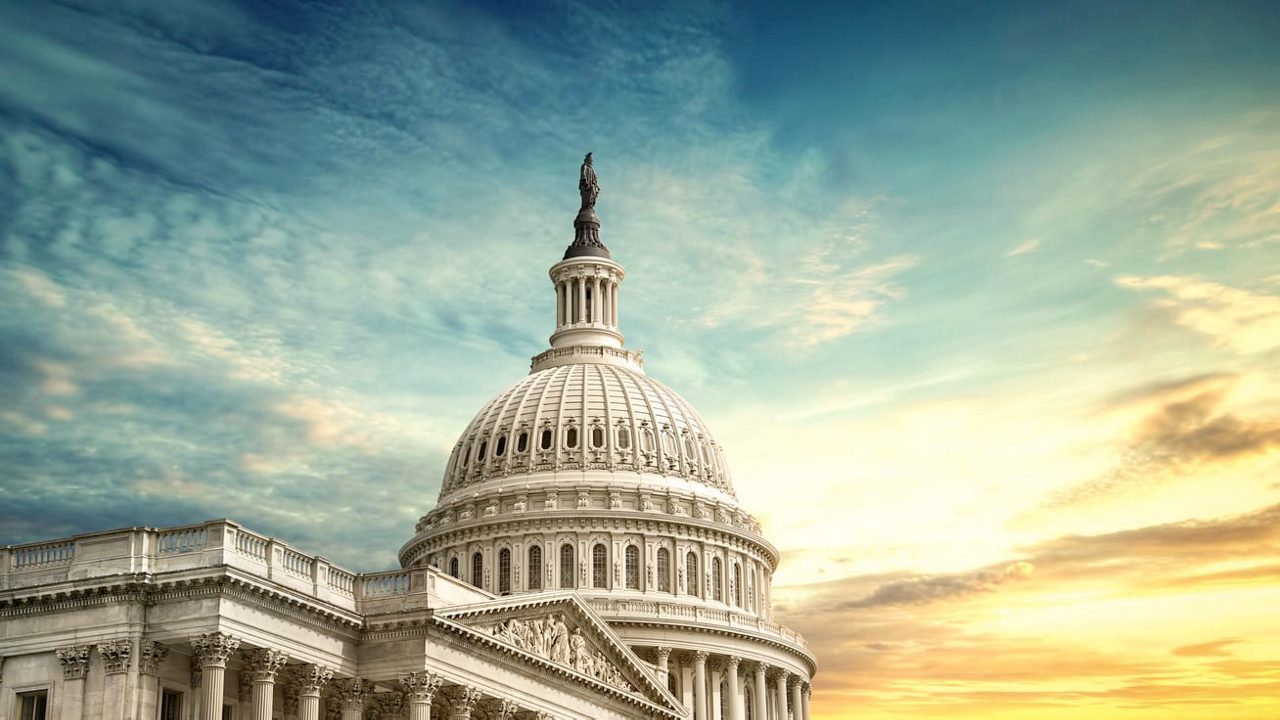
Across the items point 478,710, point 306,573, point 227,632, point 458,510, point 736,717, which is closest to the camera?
point 227,632

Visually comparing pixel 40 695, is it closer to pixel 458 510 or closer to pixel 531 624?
pixel 531 624

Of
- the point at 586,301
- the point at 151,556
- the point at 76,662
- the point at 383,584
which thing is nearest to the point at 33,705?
the point at 76,662

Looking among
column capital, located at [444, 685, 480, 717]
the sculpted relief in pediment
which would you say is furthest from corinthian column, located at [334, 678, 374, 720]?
the sculpted relief in pediment

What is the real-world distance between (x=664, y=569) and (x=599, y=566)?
5.07 m

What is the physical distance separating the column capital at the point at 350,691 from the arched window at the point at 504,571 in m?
55.5

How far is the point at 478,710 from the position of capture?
65.2 m

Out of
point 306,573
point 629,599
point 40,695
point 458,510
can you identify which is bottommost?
point 40,695

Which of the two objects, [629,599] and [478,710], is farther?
[629,599]

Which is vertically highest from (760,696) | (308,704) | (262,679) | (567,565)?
(567,565)

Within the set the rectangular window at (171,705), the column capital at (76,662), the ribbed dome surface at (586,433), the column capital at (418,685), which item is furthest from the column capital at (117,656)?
the ribbed dome surface at (586,433)

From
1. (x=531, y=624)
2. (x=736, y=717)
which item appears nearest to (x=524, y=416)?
(x=736, y=717)

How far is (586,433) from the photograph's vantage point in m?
122

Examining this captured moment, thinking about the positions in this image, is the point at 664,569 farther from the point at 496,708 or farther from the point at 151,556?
the point at 151,556

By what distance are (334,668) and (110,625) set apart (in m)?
8.95
